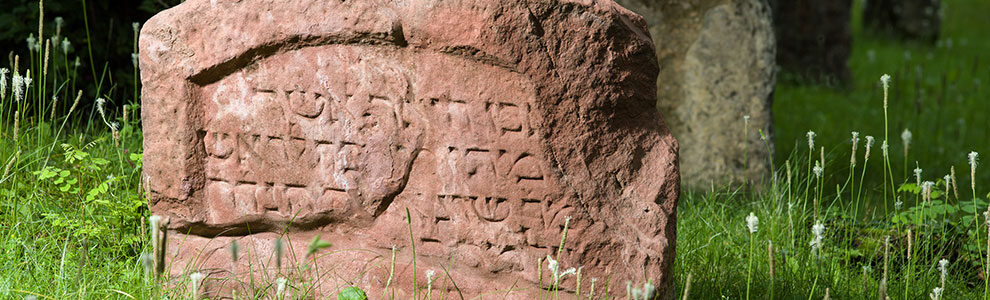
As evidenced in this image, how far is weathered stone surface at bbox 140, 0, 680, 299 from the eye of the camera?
251 cm

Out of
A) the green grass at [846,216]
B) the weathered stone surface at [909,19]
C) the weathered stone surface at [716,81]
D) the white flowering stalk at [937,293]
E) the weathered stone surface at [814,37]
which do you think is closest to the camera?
the white flowering stalk at [937,293]

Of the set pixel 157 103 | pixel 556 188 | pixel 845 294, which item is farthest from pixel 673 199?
pixel 157 103

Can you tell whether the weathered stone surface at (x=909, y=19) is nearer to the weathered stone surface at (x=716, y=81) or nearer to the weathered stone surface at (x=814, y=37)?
the weathered stone surface at (x=814, y=37)

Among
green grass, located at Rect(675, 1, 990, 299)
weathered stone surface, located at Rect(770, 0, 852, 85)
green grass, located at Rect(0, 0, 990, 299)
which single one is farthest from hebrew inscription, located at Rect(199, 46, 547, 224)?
weathered stone surface, located at Rect(770, 0, 852, 85)

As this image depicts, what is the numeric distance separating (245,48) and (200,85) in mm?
194

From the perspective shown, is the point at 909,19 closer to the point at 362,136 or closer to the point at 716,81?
the point at 716,81

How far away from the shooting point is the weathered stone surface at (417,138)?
2512 mm

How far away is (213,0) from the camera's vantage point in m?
2.65

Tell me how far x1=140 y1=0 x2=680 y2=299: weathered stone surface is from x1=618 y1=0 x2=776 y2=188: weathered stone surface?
6.00ft

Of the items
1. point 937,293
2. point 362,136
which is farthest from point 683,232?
point 362,136

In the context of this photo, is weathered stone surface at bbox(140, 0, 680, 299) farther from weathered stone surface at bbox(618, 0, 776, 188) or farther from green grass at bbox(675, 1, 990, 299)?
weathered stone surface at bbox(618, 0, 776, 188)

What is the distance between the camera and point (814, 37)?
746cm

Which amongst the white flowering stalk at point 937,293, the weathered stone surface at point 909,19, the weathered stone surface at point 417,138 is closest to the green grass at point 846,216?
the white flowering stalk at point 937,293

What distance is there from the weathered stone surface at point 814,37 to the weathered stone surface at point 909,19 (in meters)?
3.01
